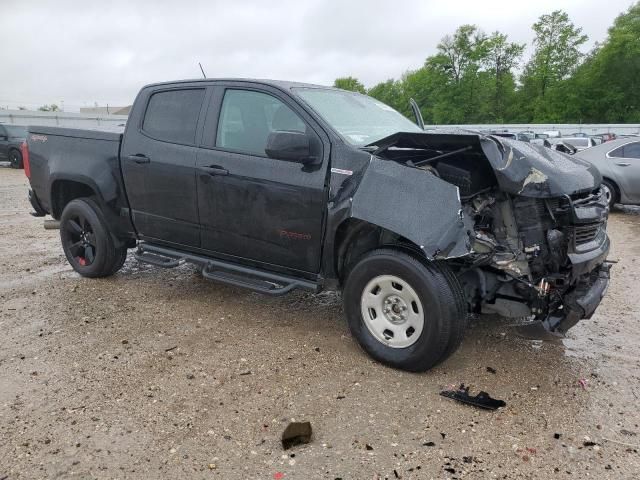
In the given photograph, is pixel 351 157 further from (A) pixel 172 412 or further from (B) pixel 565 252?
(A) pixel 172 412

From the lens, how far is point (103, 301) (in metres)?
5.03

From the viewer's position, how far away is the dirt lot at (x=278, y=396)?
2.67 m

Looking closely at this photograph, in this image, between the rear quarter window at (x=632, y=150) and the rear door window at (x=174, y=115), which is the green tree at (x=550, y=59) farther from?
the rear door window at (x=174, y=115)

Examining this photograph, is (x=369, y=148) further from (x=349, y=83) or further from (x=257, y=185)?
(x=349, y=83)

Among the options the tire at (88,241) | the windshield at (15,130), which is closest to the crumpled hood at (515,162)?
the tire at (88,241)

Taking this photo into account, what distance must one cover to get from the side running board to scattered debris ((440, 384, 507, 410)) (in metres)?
1.22

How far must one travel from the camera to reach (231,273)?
4.42m

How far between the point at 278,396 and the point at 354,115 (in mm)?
2314

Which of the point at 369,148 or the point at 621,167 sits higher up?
the point at 369,148

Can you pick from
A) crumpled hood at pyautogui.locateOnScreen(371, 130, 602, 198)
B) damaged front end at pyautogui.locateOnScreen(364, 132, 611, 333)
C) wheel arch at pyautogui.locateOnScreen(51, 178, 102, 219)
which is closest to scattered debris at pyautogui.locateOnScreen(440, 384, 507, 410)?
damaged front end at pyautogui.locateOnScreen(364, 132, 611, 333)

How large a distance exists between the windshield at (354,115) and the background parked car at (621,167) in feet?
22.0

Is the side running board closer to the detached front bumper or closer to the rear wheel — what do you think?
the detached front bumper

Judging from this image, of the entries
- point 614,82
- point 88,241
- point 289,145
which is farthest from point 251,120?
point 614,82

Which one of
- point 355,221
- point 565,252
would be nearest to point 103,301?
point 355,221
